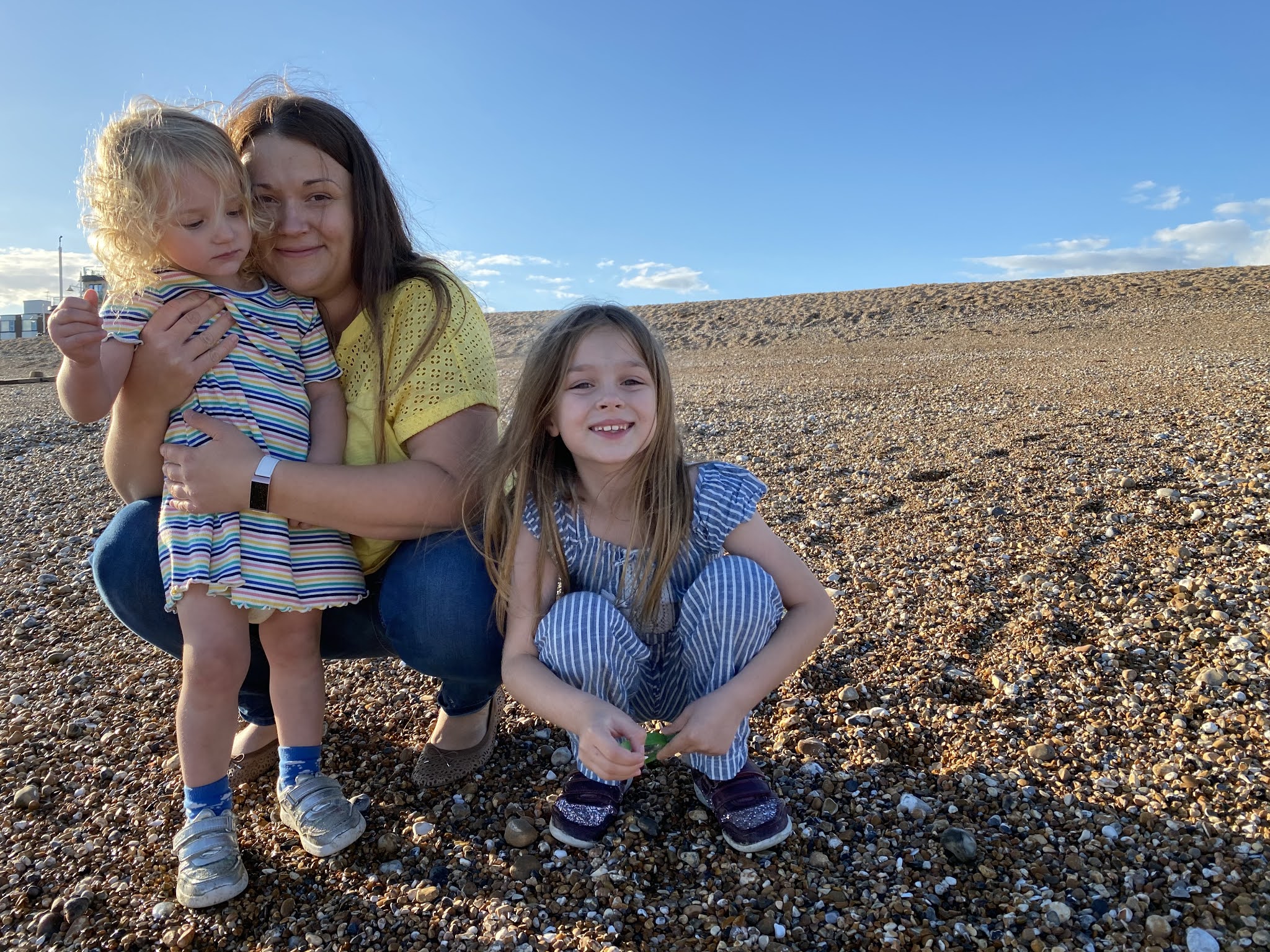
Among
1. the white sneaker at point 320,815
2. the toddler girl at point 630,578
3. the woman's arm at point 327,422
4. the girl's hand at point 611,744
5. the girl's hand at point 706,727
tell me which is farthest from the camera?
the woman's arm at point 327,422

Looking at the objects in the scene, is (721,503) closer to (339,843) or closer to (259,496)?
(259,496)

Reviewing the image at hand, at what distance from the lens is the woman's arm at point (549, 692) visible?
1.91m

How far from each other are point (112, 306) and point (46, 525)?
4.54 metres

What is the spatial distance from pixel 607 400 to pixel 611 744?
34.5 inches

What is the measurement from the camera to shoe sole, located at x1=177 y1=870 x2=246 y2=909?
2045 millimetres

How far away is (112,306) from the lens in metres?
2.37

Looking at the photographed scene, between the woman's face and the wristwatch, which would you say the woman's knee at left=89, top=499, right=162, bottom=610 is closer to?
the wristwatch

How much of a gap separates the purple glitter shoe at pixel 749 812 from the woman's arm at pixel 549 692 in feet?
1.05

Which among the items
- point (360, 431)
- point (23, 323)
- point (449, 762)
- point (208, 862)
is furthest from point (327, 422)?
point (23, 323)

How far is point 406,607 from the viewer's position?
2375 mm

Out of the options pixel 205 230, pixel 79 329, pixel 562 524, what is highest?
pixel 205 230

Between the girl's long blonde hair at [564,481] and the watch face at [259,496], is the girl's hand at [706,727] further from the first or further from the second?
the watch face at [259,496]

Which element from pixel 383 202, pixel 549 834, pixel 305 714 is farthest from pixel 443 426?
pixel 549 834

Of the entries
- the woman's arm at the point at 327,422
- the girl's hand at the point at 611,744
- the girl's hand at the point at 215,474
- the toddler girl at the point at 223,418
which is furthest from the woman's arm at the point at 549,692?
the girl's hand at the point at 215,474
